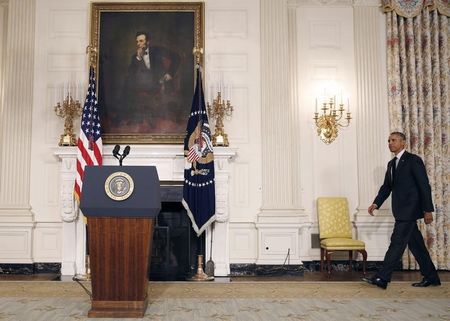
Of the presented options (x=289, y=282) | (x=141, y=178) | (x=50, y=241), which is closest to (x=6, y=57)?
(x=50, y=241)

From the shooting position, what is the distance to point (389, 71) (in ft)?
23.3

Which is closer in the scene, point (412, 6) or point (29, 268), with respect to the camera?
point (29, 268)

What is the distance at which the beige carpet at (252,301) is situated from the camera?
3854 mm

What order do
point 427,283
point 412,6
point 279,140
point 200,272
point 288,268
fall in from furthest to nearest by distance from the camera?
point 412,6
point 279,140
point 288,268
point 200,272
point 427,283

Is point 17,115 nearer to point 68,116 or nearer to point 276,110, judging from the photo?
point 68,116

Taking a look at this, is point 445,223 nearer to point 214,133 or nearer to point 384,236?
point 384,236

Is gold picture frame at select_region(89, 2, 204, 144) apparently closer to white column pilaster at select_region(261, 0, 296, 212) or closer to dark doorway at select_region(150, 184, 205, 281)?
dark doorway at select_region(150, 184, 205, 281)

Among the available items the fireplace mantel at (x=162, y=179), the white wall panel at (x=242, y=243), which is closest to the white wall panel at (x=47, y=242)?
the fireplace mantel at (x=162, y=179)

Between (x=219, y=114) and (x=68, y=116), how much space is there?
2095 mm

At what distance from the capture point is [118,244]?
150 inches

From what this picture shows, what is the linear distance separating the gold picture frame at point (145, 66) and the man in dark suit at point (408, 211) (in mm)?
2970

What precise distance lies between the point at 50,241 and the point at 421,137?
550 cm

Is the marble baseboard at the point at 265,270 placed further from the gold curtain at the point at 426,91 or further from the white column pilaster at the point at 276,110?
the gold curtain at the point at 426,91

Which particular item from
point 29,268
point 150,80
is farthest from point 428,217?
point 29,268
